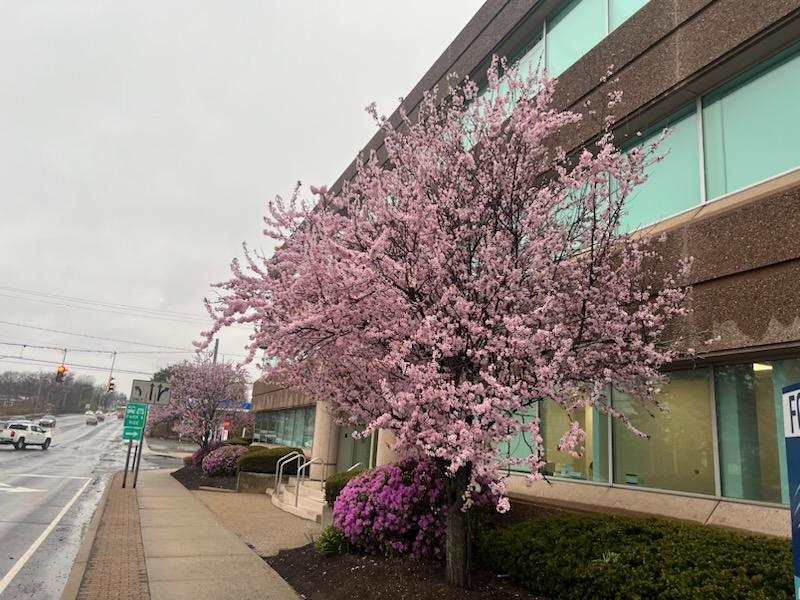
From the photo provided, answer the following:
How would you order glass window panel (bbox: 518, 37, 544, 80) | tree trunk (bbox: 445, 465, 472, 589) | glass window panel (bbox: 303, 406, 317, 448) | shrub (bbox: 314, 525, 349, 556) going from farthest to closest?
glass window panel (bbox: 303, 406, 317, 448)
glass window panel (bbox: 518, 37, 544, 80)
shrub (bbox: 314, 525, 349, 556)
tree trunk (bbox: 445, 465, 472, 589)

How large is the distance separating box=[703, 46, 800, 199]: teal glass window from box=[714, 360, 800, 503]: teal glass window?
2.08m

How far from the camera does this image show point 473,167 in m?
6.18

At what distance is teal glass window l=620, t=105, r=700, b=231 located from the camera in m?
7.16

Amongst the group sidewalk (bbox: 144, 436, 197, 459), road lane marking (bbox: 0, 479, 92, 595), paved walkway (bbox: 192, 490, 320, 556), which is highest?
paved walkway (bbox: 192, 490, 320, 556)

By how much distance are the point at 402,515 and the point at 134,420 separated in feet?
44.5

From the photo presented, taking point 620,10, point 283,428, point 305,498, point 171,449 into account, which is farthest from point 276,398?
point 171,449

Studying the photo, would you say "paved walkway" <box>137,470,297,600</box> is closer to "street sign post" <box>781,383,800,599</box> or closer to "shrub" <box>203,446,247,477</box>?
"street sign post" <box>781,383,800,599</box>

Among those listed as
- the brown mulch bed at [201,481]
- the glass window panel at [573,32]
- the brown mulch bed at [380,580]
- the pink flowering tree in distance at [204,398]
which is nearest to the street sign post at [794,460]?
the brown mulch bed at [380,580]

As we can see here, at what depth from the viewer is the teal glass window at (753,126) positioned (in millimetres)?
6109

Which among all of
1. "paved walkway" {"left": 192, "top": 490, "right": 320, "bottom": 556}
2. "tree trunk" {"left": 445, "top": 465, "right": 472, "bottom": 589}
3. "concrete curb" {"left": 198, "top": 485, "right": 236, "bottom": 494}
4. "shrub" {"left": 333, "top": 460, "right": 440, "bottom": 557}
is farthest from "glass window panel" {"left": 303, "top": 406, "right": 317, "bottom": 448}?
"tree trunk" {"left": 445, "top": 465, "right": 472, "bottom": 589}

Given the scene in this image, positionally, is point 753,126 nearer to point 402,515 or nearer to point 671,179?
point 671,179

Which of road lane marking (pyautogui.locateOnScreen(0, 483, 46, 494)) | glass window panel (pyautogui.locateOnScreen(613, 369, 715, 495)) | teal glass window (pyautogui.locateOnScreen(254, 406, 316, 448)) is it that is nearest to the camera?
glass window panel (pyautogui.locateOnScreen(613, 369, 715, 495))

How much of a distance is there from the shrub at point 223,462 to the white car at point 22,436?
18.0m

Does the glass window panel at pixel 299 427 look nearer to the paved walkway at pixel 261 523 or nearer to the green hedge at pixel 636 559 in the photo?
the paved walkway at pixel 261 523
